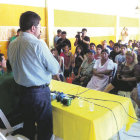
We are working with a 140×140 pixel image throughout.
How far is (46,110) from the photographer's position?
1625mm

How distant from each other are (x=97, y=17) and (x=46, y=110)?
6054mm

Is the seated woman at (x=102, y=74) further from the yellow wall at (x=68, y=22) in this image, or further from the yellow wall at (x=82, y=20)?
the yellow wall at (x=82, y=20)

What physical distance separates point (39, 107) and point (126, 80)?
1.76m

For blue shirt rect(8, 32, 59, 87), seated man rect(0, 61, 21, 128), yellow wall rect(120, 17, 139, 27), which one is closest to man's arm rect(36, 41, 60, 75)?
blue shirt rect(8, 32, 59, 87)

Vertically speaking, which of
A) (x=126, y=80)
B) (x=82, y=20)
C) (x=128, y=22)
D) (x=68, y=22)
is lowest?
(x=126, y=80)

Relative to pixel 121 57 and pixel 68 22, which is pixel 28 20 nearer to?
pixel 121 57

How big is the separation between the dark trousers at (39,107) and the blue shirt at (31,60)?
7 cm

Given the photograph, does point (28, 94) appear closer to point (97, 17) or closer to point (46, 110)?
point (46, 110)

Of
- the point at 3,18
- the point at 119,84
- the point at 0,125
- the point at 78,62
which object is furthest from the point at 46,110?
the point at 3,18

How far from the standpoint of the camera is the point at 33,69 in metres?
1.52

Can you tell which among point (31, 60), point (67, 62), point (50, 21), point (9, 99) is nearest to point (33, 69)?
point (31, 60)

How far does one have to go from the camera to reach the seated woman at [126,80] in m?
2.92

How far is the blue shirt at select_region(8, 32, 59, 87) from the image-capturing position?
1479 millimetres

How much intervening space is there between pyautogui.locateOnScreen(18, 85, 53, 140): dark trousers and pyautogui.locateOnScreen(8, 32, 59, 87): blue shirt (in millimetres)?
72
